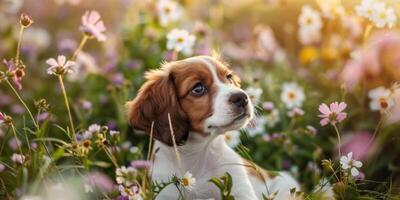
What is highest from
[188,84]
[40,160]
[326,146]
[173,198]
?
[188,84]

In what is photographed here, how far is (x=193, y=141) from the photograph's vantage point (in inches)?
177

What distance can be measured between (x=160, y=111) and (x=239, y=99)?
552 millimetres

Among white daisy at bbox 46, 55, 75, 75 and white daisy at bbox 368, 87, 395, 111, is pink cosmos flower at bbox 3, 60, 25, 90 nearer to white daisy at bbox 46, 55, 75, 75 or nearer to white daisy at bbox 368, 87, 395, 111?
white daisy at bbox 46, 55, 75, 75

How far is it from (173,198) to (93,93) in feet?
10.0

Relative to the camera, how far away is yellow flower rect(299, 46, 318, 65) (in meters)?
8.09

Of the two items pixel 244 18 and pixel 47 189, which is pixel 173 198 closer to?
pixel 47 189

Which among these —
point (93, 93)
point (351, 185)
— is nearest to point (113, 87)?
point (93, 93)

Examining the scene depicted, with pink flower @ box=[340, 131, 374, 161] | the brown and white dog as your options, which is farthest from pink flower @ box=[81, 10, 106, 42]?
pink flower @ box=[340, 131, 374, 161]

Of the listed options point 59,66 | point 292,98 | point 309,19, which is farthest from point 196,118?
point 309,19

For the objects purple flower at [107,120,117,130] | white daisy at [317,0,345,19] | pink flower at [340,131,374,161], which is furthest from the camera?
purple flower at [107,120,117,130]

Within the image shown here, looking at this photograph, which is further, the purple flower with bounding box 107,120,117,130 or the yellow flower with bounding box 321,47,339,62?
the yellow flower with bounding box 321,47,339,62

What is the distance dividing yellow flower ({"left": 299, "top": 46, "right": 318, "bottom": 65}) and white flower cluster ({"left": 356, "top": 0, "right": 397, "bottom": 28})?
272 cm

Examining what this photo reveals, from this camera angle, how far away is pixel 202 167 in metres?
4.51

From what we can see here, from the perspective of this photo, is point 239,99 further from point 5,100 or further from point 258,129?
point 5,100
